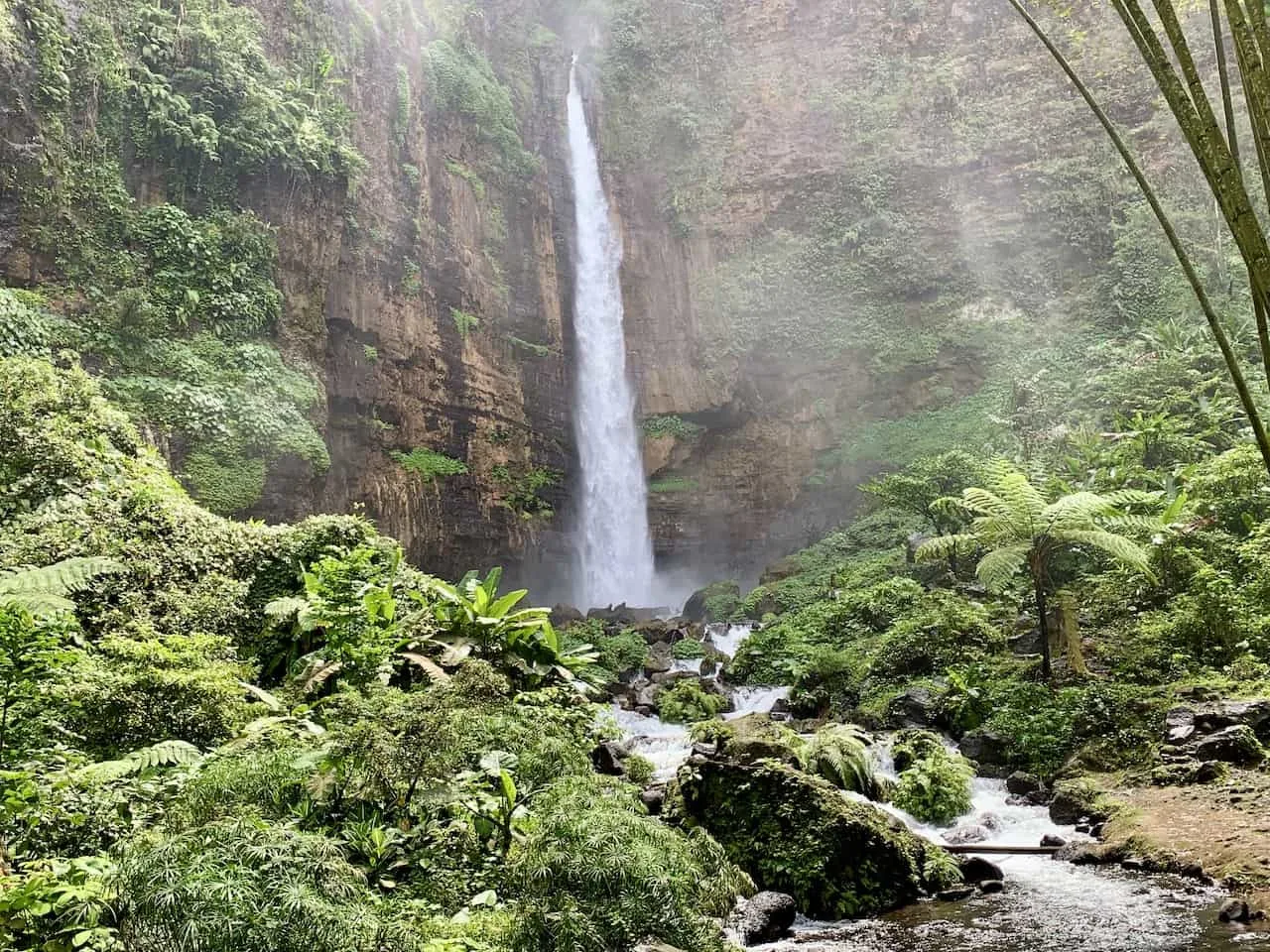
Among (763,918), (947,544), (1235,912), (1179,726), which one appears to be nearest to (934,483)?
(947,544)

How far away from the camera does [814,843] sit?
5.38m

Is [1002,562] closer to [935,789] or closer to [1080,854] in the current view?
[935,789]

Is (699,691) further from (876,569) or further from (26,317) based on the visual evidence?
(26,317)

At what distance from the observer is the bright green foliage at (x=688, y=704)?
36.9 ft

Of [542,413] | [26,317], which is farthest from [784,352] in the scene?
[26,317]

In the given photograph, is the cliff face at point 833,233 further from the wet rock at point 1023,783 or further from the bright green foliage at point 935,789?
the bright green foliage at point 935,789

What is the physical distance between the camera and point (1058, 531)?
8.74 meters

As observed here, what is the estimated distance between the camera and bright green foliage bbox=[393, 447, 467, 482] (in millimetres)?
19438

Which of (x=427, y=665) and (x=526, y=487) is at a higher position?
(x=526, y=487)

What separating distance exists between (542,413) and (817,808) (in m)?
19.2

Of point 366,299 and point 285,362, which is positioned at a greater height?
point 366,299

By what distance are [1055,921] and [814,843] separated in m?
1.45

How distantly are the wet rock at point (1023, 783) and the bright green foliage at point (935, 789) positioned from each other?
34cm

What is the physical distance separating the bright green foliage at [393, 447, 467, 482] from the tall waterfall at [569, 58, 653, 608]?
4.69 metres
